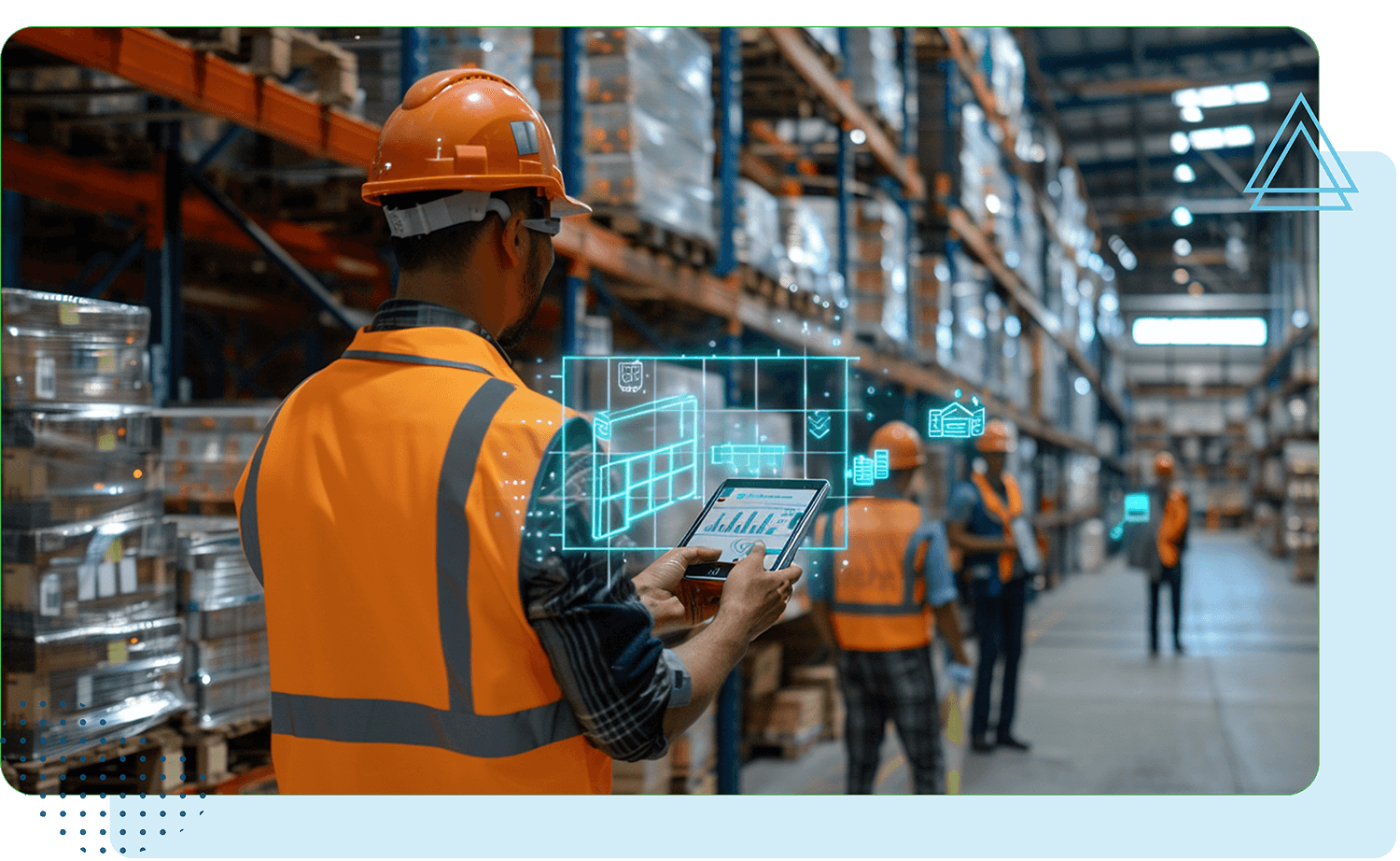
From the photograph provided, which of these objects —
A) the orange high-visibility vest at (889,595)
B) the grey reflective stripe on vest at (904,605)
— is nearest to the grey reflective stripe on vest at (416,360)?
the orange high-visibility vest at (889,595)

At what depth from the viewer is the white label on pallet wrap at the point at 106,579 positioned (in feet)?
8.92

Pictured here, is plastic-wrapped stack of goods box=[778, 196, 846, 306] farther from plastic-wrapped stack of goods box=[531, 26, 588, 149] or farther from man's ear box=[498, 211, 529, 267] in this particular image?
man's ear box=[498, 211, 529, 267]

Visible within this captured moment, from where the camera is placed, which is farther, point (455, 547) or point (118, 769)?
point (118, 769)

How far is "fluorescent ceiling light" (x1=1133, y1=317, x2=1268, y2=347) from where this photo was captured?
330 centimetres

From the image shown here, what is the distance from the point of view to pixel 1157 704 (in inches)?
302

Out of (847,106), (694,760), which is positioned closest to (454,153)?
(694,760)

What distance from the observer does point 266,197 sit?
14.3 feet

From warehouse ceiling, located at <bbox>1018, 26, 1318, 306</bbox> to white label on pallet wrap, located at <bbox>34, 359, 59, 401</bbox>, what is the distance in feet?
10.3

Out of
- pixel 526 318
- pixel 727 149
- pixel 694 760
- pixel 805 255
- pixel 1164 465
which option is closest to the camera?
pixel 526 318

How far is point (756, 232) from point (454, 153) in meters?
3.53

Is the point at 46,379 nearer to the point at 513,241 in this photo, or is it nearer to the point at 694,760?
the point at 513,241

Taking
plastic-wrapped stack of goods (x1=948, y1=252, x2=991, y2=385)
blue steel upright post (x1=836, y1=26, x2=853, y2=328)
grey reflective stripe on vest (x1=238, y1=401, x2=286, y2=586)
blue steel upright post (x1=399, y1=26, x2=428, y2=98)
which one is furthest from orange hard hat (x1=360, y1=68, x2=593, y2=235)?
plastic-wrapped stack of goods (x1=948, y1=252, x2=991, y2=385)

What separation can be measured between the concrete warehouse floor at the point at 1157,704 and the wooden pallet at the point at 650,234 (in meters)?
2.13

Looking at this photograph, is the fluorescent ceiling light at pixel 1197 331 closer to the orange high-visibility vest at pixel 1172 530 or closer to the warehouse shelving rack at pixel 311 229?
the warehouse shelving rack at pixel 311 229
